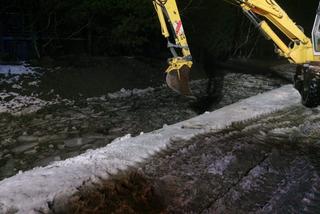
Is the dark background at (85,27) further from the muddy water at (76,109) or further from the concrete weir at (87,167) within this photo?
the concrete weir at (87,167)

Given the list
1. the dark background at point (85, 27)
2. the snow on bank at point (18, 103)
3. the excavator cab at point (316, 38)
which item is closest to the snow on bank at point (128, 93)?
the snow on bank at point (18, 103)

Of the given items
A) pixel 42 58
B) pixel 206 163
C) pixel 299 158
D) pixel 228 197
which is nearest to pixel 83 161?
pixel 206 163

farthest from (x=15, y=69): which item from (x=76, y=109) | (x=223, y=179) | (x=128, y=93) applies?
(x=223, y=179)

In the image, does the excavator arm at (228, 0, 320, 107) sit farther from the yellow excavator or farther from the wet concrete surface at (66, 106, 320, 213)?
the wet concrete surface at (66, 106, 320, 213)

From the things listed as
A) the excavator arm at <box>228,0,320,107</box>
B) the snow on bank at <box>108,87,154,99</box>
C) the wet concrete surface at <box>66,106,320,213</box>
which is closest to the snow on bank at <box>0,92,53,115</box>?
the snow on bank at <box>108,87,154,99</box>

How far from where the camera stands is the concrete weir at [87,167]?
4137 mm

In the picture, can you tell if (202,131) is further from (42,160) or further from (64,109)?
(64,109)

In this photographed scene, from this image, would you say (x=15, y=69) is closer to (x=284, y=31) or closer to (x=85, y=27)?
(x=85, y=27)

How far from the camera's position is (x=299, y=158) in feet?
18.5

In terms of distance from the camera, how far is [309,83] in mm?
7695

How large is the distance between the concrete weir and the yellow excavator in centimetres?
87

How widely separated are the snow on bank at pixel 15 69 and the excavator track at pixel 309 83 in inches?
238

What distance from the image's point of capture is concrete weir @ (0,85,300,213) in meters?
4.14

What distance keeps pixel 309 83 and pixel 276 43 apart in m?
0.95
